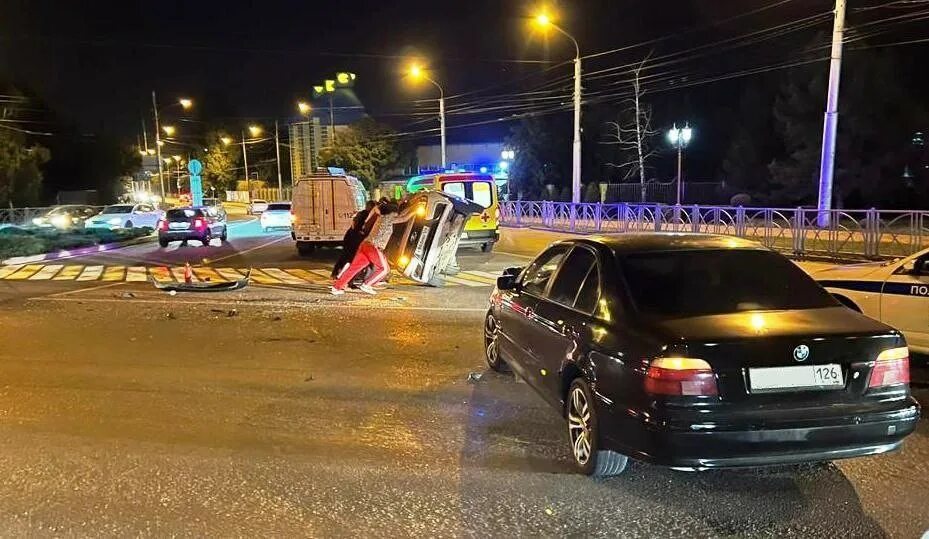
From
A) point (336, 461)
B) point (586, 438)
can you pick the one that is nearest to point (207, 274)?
point (336, 461)

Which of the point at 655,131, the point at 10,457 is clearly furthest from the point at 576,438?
the point at 655,131

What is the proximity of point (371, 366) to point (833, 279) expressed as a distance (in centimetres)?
473

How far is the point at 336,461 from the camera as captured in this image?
16.2ft

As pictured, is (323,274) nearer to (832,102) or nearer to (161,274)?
(161,274)

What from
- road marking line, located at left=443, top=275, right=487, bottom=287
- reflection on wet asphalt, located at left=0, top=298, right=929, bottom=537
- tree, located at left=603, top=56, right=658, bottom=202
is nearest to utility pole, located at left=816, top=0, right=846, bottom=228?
road marking line, located at left=443, top=275, right=487, bottom=287

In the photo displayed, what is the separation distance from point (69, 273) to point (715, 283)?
1630 centimetres

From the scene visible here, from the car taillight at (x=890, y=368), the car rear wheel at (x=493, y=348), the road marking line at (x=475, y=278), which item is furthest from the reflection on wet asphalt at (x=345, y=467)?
the road marking line at (x=475, y=278)

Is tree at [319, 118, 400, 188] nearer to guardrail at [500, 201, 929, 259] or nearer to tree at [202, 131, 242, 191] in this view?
tree at [202, 131, 242, 191]

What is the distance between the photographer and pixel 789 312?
4367mm

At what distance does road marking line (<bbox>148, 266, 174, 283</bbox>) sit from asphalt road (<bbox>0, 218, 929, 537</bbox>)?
20.1 feet

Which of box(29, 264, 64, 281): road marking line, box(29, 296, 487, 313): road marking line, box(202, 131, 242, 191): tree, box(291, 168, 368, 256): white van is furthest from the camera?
box(202, 131, 242, 191): tree

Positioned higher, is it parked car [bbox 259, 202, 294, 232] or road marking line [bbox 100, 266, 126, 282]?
parked car [bbox 259, 202, 294, 232]

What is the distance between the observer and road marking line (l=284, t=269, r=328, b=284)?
15.1m

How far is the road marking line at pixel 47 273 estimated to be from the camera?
16.1 metres
